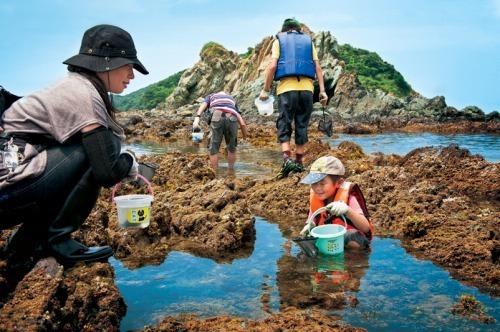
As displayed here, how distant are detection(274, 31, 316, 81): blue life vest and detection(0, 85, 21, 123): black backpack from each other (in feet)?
16.5

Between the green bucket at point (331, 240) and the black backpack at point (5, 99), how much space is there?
8.53 feet

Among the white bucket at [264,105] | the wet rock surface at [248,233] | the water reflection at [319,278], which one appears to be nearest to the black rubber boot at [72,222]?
the wet rock surface at [248,233]

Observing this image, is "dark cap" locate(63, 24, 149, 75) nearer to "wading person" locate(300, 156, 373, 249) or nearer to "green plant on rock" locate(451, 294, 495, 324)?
"wading person" locate(300, 156, 373, 249)

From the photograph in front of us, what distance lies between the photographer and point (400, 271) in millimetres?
4270

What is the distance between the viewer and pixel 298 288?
389 cm

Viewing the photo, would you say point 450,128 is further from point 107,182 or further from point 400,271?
point 107,182

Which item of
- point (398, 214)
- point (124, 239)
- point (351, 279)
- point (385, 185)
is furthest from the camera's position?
point (385, 185)

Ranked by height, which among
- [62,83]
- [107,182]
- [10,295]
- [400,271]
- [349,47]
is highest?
[349,47]

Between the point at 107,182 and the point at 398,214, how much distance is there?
12.5 feet

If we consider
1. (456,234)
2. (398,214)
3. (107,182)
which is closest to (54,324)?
(107,182)

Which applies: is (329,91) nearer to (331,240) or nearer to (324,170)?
(324,170)

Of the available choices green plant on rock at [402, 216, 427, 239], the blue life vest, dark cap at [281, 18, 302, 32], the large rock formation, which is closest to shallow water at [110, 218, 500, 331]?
green plant on rock at [402, 216, 427, 239]

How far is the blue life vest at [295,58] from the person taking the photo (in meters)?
7.90

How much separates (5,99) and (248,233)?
269cm
